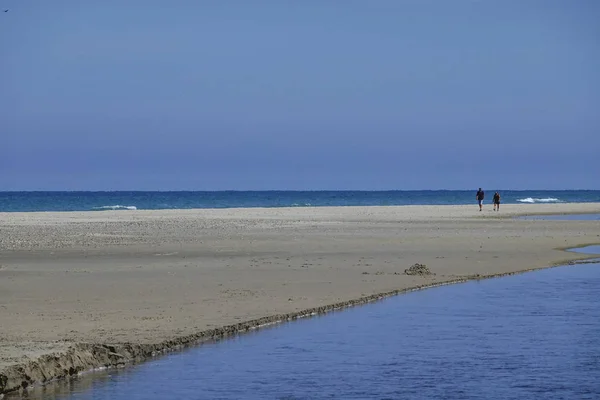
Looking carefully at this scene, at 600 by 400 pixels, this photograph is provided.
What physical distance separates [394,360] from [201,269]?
12.0 metres

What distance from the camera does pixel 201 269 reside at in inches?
1022

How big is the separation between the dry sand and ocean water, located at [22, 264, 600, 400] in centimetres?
111

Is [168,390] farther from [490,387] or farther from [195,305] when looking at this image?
[195,305]

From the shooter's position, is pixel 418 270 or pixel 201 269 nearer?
pixel 418 270

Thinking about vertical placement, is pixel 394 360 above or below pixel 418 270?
below

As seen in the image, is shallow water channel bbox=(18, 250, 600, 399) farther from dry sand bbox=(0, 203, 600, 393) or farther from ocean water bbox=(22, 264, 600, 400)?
dry sand bbox=(0, 203, 600, 393)

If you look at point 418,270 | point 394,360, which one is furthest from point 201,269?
point 394,360

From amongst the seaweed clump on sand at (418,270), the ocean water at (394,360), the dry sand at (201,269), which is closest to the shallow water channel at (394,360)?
the ocean water at (394,360)

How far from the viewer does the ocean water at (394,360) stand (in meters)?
12.6

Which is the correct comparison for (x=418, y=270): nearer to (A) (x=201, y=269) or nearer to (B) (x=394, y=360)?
(A) (x=201, y=269)

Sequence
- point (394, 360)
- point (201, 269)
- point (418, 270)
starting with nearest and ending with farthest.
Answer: point (394, 360) < point (418, 270) < point (201, 269)

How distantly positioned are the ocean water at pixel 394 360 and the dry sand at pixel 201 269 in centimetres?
111

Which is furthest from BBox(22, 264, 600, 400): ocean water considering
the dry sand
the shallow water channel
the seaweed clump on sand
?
the seaweed clump on sand

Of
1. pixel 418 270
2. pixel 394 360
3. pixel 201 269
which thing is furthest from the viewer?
pixel 201 269
